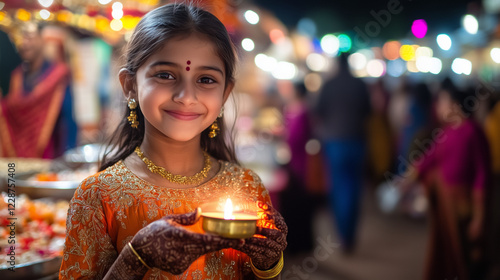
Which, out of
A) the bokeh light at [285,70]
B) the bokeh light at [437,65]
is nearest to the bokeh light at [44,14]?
the bokeh light at [285,70]

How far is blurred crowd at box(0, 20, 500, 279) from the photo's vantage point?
3473 mm

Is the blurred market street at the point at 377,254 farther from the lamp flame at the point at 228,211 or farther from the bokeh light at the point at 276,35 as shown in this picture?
the lamp flame at the point at 228,211

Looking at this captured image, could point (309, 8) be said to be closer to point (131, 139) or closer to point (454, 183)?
→ point (454, 183)

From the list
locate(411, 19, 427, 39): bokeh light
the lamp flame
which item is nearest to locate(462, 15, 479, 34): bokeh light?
locate(411, 19, 427, 39): bokeh light

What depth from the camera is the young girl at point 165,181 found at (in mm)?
1096

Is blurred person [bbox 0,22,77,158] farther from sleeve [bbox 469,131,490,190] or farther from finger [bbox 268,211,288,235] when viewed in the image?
sleeve [bbox 469,131,490,190]

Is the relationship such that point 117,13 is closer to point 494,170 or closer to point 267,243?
point 267,243

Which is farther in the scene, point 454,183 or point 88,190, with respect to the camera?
point 454,183

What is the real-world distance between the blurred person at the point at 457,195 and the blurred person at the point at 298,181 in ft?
5.26

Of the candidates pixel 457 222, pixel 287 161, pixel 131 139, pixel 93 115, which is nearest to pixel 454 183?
pixel 457 222

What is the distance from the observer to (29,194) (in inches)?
108

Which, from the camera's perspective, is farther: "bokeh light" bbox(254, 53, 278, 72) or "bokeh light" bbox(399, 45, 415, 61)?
"bokeh light" bbox(399, 45, 415, 61)

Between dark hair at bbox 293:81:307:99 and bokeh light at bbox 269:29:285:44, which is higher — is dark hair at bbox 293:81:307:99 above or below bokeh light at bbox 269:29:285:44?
below

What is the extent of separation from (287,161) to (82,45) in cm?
272
